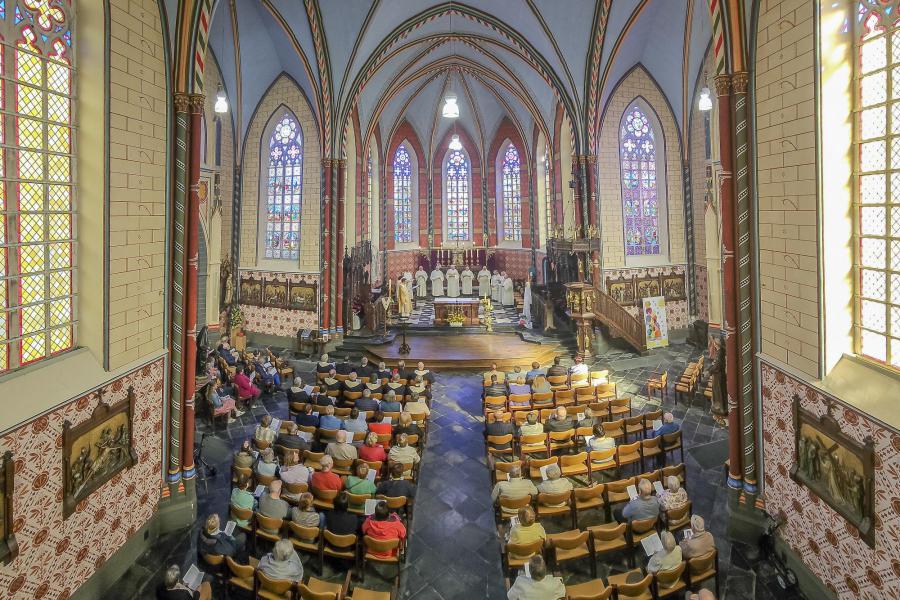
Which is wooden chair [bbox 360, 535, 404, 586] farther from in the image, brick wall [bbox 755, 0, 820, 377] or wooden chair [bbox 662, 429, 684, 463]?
brick wall [bbox 755, 0, 820, 377]

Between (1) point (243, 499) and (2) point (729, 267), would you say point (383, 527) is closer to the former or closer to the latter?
(1) point (243, 499)

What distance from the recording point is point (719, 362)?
841 cm

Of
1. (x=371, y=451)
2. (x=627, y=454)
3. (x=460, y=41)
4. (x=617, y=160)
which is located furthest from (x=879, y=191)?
(x=460, y=41)

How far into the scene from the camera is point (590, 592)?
5.42 meters

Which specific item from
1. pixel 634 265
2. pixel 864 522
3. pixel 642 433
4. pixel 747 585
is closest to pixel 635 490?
pixel 747 585

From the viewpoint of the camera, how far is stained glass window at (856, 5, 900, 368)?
5195mm

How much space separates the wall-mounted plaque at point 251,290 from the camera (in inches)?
774

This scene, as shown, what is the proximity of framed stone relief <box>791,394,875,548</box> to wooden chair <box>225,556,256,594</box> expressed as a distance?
20.8 ft

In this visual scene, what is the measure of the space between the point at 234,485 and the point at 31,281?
4.02 metres

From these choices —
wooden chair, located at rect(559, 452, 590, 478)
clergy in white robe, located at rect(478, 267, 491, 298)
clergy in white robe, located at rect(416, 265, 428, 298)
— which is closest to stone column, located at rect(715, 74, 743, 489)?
wooden chair, located at rect(559, 452, 590, 478)

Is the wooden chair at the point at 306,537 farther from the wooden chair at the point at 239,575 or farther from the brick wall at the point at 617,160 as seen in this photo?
the brick wall at the point at 617,160

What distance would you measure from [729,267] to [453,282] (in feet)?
71.9

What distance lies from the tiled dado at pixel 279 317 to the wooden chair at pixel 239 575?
13.2 meters

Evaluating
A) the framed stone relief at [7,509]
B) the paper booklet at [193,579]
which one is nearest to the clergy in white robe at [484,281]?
the paper booklet at [193,579]
